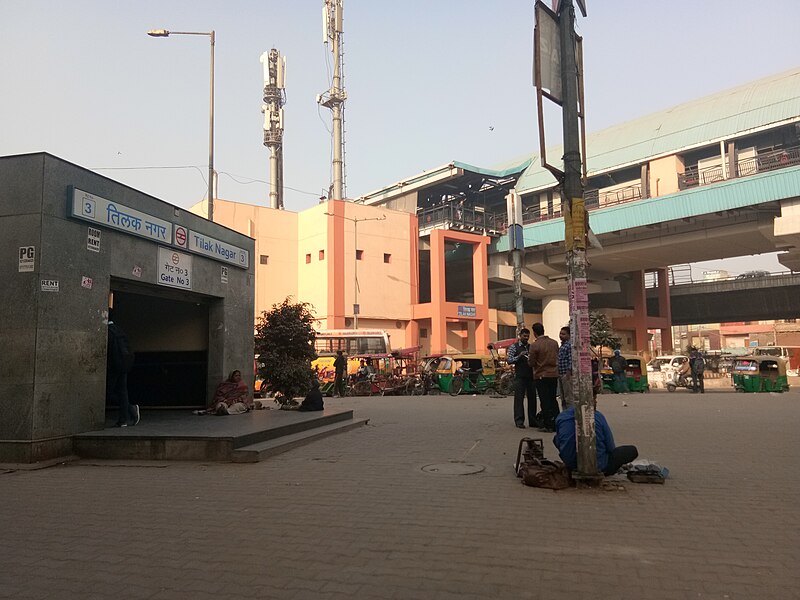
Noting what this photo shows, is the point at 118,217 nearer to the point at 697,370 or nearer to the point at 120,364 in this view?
the point at 120,364

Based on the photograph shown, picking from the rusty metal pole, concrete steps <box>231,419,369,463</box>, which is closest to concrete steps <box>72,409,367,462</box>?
concrete steps <box>231,419,369,463</box>

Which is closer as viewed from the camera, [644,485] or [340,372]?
[644,485]

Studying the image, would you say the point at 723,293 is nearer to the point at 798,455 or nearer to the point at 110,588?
the point at 798,455

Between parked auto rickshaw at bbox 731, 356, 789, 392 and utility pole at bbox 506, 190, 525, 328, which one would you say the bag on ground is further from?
parked auto rickshaw at bbox 731, 356, 789, 392

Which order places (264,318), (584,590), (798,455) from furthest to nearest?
(264,318) < (798,455) < (584,590)

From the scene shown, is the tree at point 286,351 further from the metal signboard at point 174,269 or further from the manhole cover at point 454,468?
the manhole cover at point 454,468

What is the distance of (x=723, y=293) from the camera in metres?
54.6

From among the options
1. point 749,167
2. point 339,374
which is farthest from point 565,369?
point 749,167

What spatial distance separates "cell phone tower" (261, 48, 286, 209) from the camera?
57.4 m

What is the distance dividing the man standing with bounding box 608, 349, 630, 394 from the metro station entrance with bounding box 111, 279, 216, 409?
16862 millimetres

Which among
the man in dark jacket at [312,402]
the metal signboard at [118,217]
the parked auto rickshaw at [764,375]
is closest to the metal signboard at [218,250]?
the metal signboard at [118,217]

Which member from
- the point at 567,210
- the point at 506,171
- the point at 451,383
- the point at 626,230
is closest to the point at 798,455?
the point at 567,210

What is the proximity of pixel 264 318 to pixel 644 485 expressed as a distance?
34.7 ft

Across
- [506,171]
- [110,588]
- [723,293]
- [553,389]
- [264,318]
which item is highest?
[506,171]
